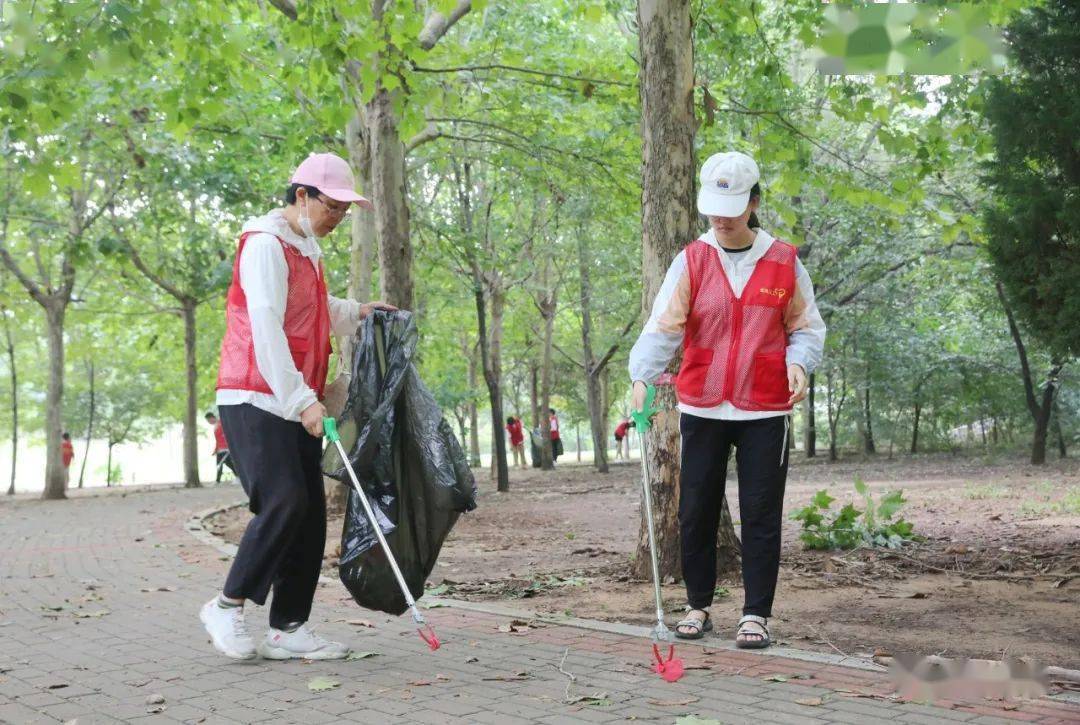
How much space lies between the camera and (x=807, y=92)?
67.5 feet

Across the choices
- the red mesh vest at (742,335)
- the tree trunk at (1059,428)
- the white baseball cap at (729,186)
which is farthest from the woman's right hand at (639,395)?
the tree trunk at (1059,428)

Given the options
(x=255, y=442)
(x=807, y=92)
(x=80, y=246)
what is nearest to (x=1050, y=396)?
(x=807, y=92)

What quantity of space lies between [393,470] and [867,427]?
82.7 ft

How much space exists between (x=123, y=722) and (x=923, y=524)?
879 centimetres

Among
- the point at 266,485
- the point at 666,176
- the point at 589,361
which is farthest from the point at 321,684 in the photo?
the point at 589,361

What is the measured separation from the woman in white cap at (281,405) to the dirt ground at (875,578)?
176 cm

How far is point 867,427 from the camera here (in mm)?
28500

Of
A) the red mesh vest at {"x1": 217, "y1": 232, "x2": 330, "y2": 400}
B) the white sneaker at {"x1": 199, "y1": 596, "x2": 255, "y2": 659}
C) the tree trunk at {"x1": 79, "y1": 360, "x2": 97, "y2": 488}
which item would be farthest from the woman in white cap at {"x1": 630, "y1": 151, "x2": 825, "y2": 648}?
the tree trunk at {"x1": 79, "y1": 360, "x2": 97, "y2": 488}

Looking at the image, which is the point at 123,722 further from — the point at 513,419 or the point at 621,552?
the point at 513,419

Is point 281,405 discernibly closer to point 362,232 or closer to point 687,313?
point 687,313

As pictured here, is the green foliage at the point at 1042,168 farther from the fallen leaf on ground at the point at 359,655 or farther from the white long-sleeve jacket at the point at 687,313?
the fallen leaf on ground at the point at 359,655

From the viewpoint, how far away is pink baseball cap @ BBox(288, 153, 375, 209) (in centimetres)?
474

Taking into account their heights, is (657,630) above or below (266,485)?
below

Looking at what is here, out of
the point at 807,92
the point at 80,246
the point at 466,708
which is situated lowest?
the point at 466,708
